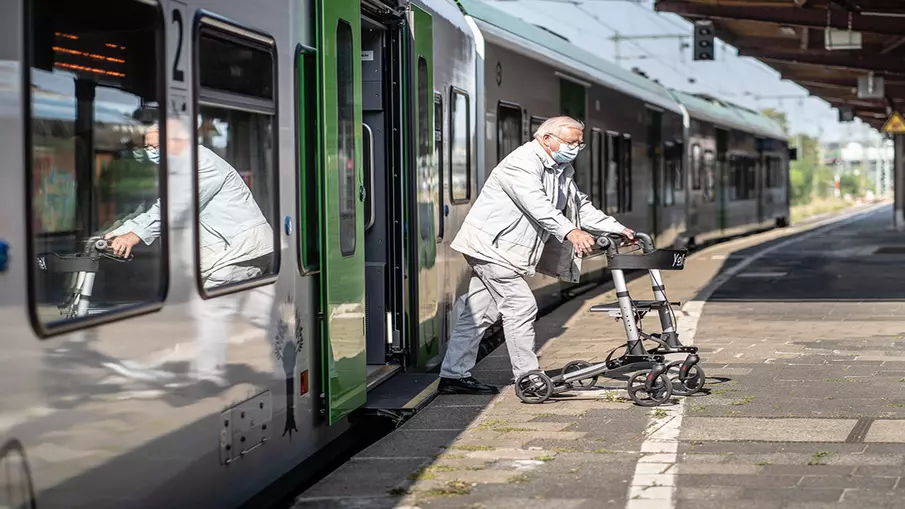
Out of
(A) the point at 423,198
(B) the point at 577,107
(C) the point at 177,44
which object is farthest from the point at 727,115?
(C) the point at 177,44

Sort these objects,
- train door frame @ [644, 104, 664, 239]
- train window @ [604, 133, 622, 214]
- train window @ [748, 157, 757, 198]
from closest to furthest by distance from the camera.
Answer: train window @ [604, 133, 622, 214], train door frame @ [644, 104, 664, 239], train window @ [748, 157, 757, 198]

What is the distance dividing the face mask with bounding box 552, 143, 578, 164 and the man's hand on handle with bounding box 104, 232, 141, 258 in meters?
3.60

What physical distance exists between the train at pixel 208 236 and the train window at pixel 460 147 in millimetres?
72

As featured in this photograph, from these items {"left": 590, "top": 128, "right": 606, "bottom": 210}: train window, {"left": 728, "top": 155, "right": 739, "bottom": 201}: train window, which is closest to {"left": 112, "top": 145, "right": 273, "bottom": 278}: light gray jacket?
{"left": 590, "top": 128, "right": 606, "bottom": 210}: train window

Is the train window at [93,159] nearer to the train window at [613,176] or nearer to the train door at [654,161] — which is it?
the train window at [613,176]

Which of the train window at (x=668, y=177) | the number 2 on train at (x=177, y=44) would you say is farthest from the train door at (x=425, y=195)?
the train window at (x=668, y=177)

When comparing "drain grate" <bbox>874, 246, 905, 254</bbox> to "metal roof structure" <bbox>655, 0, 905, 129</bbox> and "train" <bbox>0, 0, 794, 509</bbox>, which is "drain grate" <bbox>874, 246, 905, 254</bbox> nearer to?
"metal roof structure" <bbox>655, 0, 905, 129</bbox>

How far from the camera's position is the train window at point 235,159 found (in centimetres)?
523

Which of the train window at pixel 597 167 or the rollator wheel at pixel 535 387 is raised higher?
the train window at pixel 597 167

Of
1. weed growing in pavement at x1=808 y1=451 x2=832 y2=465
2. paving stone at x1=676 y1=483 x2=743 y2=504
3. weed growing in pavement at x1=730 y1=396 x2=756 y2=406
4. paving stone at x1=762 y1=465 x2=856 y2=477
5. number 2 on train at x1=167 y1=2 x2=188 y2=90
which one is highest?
number 2 on train at x1=167 y1=2 x2=188 y2=90

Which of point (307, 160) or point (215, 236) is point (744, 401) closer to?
point (307, 160)

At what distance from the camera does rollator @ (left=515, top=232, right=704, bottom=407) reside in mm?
7664

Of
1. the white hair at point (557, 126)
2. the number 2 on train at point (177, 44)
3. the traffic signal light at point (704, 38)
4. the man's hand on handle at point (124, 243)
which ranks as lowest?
the man's hand on handle at point (124, 243)

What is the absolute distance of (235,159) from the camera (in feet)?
18.5
